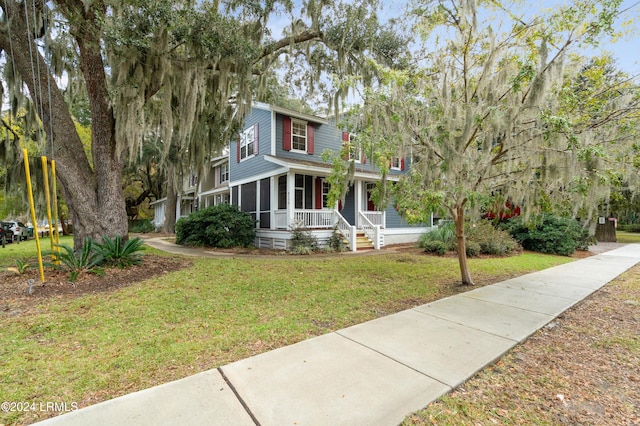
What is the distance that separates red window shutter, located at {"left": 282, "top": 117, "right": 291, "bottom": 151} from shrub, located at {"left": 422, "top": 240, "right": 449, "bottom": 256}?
268 inches

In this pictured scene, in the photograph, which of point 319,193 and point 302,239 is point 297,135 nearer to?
point 319,193

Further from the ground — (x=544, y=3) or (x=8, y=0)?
(x=8, y=0)

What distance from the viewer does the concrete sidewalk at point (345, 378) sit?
6.48ft

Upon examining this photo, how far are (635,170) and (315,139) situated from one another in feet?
33.6

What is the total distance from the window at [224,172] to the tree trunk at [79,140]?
11676 mm

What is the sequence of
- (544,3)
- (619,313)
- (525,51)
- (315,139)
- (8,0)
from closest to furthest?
(619,313), (544,3), (525,51), (8,0), (315,139)

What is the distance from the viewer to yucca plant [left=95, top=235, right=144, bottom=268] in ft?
20.5

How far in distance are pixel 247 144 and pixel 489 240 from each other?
11.3 m

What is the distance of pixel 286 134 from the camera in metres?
12.2

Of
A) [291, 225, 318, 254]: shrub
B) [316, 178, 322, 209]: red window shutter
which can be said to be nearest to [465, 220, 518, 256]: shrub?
[291, 225, 318, 254]: shrub

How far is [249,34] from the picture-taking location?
768cm

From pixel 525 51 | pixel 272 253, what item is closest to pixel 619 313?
pixel 525 51

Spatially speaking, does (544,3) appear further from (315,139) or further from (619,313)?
(315,139)

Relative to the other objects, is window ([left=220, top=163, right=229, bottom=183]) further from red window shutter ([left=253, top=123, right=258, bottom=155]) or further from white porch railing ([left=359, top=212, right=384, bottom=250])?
white porch railing ([left=359, top=212, right=384, bottom=250])
